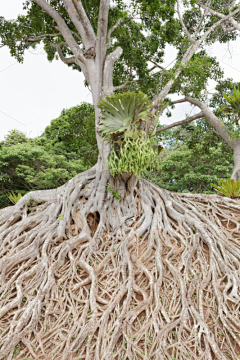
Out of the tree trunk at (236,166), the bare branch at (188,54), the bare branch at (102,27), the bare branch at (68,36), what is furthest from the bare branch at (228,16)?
the bare branch at (68,36)

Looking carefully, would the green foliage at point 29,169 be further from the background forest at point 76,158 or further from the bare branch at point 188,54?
the bare branch at point 188,54

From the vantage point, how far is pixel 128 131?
4.41 metres

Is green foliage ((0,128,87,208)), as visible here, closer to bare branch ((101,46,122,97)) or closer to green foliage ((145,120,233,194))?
green foliage ((145,120,233,194))

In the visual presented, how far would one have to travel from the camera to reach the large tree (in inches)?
109

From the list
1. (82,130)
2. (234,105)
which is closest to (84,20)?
(82,130)

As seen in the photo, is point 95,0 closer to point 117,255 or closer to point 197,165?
point 117,255

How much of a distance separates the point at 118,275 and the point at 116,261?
36 centimetres

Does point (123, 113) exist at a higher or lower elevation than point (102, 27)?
lower

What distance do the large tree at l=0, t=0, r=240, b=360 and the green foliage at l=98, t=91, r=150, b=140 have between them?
30mm

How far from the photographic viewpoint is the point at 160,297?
3.27m

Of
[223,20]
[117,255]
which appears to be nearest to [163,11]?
[223,20]

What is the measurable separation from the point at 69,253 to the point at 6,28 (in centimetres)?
629

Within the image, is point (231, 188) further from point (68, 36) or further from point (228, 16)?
point (228, 16)

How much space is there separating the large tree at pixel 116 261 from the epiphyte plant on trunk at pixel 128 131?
4 centimetres
